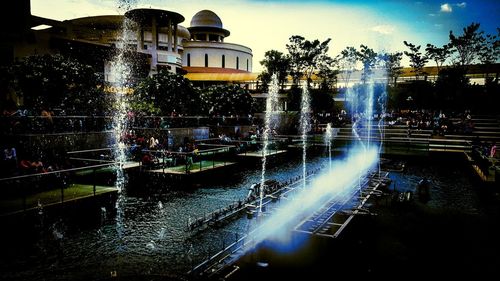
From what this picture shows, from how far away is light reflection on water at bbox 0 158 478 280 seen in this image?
6.30m

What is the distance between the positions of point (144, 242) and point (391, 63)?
46.5 m

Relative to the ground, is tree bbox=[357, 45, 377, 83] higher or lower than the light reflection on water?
higher

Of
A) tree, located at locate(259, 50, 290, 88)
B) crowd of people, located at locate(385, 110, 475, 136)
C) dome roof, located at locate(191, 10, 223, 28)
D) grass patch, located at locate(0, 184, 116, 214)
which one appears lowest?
grass patch, located at locate(0, 184, 116, 214)

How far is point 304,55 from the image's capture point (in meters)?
43.6

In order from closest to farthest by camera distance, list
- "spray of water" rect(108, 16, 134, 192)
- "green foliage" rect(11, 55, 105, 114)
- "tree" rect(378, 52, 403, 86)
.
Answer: "spray of water" rect(108, 16, 134, 192) → "green foliage" rect(11, 55, 105, 114) → "tree" rect(378, 52, 403, 86)

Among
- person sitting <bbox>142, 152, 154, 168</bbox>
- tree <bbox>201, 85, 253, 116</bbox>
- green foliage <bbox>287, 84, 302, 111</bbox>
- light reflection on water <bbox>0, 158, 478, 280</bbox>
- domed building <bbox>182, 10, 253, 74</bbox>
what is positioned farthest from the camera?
domed building <bbox>182, 10, 253, 74</bbox>

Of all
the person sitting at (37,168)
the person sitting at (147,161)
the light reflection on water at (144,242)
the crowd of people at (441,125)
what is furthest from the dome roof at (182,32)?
the light reflection on water at (144,242)

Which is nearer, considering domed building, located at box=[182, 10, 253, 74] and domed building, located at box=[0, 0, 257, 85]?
domed building, located at box=[0, 0, 257, 85]

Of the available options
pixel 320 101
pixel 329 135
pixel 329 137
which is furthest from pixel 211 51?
pixel 329 137

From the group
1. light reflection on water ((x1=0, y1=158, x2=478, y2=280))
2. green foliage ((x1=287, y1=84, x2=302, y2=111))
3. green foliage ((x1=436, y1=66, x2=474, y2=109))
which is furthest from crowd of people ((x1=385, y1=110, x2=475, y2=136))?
light reflection on water ((x1=0, y1=158, x2=478, y2=280))

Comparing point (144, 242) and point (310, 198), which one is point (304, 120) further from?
point (144, 242)

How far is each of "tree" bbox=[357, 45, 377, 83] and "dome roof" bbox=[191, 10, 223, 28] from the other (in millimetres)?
26986

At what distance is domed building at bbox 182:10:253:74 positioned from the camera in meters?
57.7

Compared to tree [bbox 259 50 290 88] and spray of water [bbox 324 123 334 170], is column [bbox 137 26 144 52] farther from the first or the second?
spray of water [bbox 324 123 334 170]
